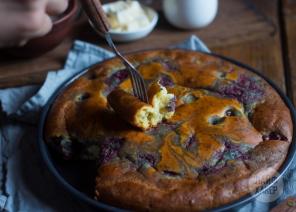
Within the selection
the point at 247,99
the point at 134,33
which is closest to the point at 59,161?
the point at 247,99

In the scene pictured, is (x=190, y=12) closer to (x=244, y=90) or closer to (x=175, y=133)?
(x=244, y=90)

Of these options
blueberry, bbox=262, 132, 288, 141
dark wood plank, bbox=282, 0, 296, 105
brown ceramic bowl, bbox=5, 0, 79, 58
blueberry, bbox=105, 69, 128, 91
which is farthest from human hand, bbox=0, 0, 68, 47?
dark wood plank, bbox=282, 0, 296, 105

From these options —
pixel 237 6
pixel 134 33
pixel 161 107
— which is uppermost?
pixel 161 107

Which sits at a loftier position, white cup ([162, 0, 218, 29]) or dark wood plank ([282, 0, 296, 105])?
white cup ([162, 0, 218, 29])

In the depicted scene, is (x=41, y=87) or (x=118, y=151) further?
(x=41, y=87)

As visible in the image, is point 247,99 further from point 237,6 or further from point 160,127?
point 237,6

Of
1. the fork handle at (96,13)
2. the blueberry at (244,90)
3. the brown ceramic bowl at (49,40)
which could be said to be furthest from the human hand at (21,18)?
the blueberry at (244,90)

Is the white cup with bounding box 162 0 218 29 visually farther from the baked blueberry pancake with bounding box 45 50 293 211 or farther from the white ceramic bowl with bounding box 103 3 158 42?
the baked blueberry pancake with bounding box 45 50 293 211

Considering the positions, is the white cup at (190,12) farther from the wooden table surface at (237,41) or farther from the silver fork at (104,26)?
the silver fork at (104,26)
